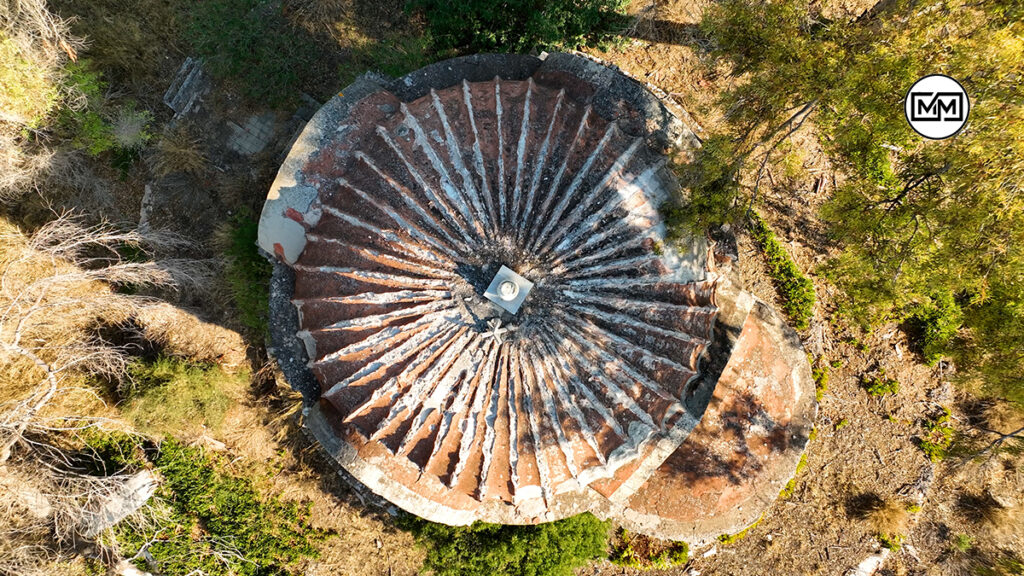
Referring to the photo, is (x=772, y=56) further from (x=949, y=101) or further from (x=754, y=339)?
(x=754, y=339)

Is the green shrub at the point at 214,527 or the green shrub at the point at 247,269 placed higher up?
the green shrub at the point at 247,269

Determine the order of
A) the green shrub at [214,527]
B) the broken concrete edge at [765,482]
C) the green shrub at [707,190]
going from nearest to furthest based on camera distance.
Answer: the green shrub at [707,190], the broken concrete edge at [765,482], the green shrub at [214,527]

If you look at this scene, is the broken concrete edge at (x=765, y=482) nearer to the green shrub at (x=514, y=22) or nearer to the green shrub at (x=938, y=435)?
the green shrub at (x=938, y=435)

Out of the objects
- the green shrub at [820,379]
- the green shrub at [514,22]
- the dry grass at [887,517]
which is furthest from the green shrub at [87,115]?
the dry grass at [887,517]

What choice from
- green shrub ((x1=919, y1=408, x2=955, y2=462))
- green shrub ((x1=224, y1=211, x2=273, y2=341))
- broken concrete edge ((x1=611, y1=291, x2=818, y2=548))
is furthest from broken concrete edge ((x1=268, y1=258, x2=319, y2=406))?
green shrub ((x1=919, y1=408, x2=955, y2=462))

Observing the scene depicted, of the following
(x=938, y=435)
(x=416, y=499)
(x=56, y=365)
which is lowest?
(x=56, y=365)

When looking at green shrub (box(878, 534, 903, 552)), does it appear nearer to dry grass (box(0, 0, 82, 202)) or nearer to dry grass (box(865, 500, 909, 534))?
dry grass (box(865, 500, 909, 534))

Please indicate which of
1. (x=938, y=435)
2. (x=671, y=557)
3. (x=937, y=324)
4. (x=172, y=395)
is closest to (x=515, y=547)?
(x=671, y=557)

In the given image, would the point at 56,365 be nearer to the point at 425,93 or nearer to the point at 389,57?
the point at 389,57
